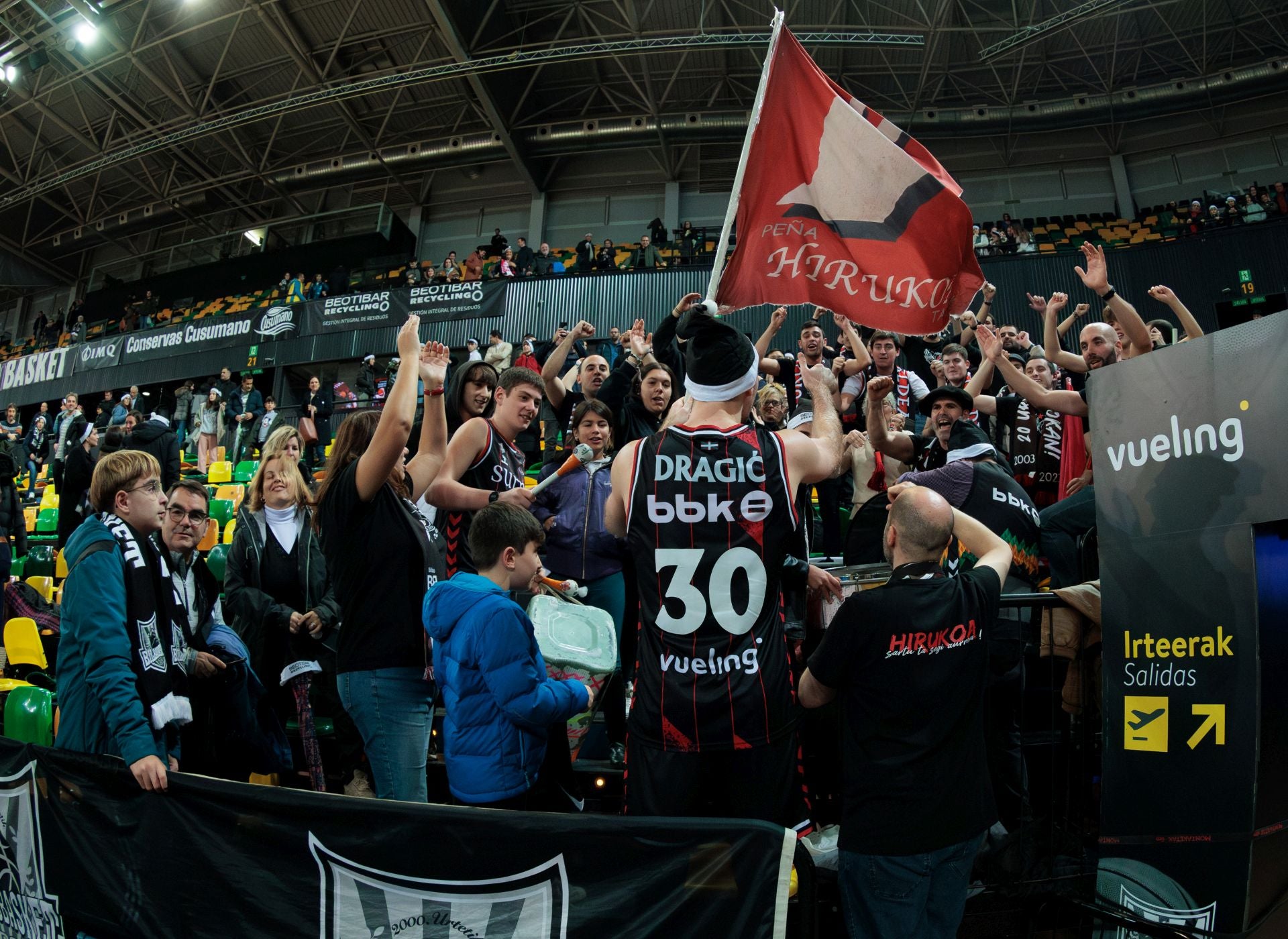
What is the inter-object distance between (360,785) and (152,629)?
1.10 metres

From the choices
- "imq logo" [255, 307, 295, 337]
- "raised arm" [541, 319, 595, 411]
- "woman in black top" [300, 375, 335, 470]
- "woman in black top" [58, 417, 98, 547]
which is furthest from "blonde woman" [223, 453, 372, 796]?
"imq logo" [255, 307, 295, 337]

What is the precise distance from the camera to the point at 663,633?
8.26 feet

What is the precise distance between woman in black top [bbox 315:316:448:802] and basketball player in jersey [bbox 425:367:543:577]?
369 millimetres

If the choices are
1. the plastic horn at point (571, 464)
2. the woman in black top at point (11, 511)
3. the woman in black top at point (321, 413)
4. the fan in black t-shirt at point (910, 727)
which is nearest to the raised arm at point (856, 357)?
the plastic horn at point (571, 464)

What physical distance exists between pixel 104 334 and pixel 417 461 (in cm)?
2667

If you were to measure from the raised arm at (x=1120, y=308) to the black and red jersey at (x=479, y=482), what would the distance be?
126 inches

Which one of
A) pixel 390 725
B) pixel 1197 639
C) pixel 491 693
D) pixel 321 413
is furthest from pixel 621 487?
pixel 321 413

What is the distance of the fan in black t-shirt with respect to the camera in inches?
94.4

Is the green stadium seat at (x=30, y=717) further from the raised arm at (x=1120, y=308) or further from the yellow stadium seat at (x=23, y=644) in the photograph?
the raised arm at (x=1120, y=308)

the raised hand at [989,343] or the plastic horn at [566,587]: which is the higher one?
the raised hand at [989,343]

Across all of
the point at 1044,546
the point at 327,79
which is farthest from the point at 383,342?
the point at 1044,546

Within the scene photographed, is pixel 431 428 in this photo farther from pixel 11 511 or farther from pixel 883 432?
pixel 11 511

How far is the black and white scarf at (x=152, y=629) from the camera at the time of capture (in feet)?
9.86

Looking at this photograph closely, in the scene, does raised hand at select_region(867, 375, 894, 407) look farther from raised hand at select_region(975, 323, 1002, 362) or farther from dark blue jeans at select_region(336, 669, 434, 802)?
dark blue jeans at select_region(336, 669, 434, 802)
